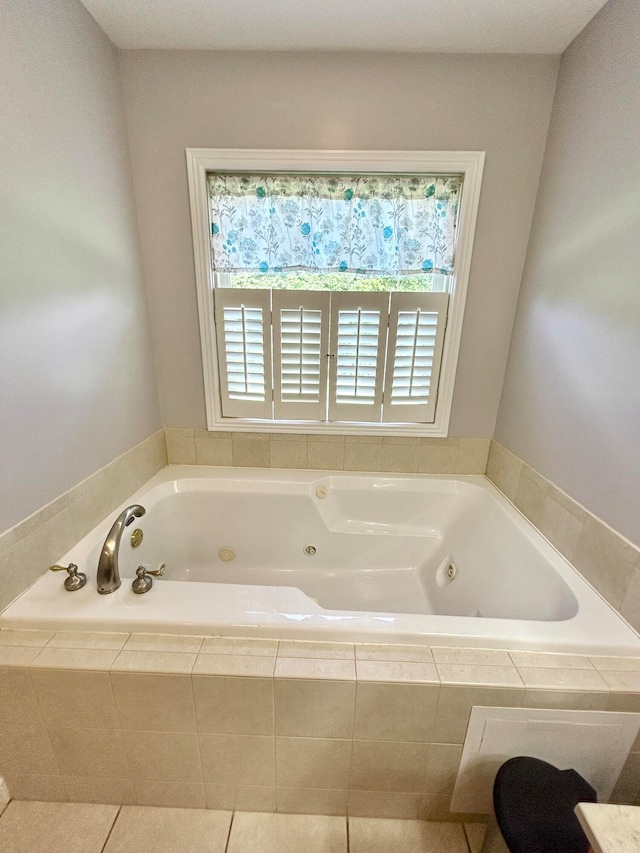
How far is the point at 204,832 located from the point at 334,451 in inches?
54.0

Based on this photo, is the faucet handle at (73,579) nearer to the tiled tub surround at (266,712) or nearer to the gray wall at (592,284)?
the tiled tub surround at (266,712)

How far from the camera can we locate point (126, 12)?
117 cm

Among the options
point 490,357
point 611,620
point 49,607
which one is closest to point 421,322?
point 490,357

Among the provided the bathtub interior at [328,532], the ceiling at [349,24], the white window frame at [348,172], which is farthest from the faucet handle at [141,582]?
the ceiling at [349,24]

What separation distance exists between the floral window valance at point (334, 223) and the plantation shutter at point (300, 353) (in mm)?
150

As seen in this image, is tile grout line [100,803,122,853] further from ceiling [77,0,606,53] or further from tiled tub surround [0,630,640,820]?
ceiling [77,0,606,53]

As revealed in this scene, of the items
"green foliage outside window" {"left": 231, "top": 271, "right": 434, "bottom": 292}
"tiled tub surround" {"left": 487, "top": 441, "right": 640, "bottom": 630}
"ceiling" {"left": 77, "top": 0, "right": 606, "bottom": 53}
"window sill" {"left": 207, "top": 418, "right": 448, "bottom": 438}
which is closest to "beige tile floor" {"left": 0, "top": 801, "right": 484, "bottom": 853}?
"tiled tub surround" {"left": 487, "top": 441, "right": 640, "bottom": 630}

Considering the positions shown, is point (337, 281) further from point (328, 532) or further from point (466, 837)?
point (466, 837)

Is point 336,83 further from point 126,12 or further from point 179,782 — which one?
point 179,782

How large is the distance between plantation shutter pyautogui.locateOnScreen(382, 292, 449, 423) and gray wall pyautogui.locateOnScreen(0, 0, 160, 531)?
3.99ft

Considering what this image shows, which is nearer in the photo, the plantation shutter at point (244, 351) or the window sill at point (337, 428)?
the plantation shutter at point (244, 351)

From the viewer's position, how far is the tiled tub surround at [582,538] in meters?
0.95

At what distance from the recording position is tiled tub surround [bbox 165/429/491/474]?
177 centimetres

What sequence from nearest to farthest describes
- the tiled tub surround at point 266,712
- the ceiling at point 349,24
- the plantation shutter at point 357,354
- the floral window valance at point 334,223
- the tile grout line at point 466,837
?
the tiled tub surround at point 266,712 < the tile grout line at point 466,837 < the ceiling at point 349,24 < the floral window valance at point 334,223 < the plantation shutter at point 357,354
